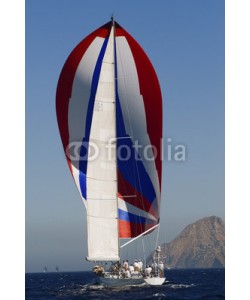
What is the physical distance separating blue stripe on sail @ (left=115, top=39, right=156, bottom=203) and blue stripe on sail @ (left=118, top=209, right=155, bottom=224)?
2.48ft

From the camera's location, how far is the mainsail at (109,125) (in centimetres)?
2175

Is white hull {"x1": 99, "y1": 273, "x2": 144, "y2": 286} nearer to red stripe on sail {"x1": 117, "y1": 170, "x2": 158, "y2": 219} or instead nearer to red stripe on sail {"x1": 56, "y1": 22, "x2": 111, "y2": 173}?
red stripe on sail {"x1": 117, "y1": 170, "x2": 158, "y2": 219}

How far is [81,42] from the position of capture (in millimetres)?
22125

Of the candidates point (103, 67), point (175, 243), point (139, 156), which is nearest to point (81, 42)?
point (103, 67)

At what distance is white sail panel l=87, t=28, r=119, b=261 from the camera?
21719mm

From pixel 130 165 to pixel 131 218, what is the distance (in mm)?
2009

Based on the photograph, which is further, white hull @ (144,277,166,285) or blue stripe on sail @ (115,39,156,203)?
blue stripe on sail @ (115,39,156,203)

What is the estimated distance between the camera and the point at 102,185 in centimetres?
2188

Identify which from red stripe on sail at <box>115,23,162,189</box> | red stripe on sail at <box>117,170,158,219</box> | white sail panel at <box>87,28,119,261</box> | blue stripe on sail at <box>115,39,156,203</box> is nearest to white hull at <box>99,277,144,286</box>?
white sail panel at <box>87,28,119,261</box>

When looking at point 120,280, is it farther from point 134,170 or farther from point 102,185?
point 134,170
